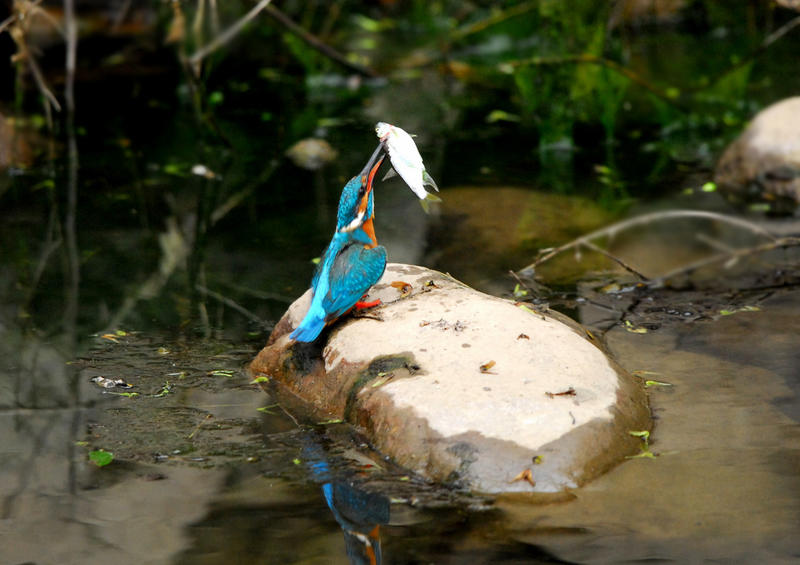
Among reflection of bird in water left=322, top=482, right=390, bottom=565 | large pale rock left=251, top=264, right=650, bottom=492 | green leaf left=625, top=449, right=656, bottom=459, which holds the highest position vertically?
large pale rock left=251, top=264, right=650, bottom=492

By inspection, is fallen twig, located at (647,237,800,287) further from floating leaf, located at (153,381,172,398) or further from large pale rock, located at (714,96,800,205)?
floating leaf, located at (153,381,172,398)

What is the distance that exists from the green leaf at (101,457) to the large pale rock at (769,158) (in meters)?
5.64

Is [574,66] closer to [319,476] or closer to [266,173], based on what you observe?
[266,173]

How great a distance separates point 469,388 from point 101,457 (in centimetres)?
154

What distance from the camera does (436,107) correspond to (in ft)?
34.6

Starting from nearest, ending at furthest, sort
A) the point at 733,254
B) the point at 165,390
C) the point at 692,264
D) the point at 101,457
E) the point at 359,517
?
the point at 359,517, the point at 101,457, the point at 165,390, the point at 733,254, the point at 692,264

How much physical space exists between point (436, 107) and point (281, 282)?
16.6 ft

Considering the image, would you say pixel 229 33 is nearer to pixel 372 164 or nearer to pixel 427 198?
pixel 372 164

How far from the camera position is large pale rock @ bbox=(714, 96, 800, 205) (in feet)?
24.7

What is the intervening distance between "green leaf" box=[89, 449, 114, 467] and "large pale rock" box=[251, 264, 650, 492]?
0.88 meters

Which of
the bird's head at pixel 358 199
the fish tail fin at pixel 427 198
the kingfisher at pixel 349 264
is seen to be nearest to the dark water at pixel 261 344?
the kingfisher at pixel 349 264

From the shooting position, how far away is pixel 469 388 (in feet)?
12.3

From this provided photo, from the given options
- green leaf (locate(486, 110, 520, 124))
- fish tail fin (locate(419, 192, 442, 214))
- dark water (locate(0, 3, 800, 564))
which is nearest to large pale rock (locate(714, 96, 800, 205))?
dark water (locate(0, 3, 800, 564))

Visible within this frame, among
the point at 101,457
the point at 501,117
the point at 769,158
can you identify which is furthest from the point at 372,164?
the point at 501,117
